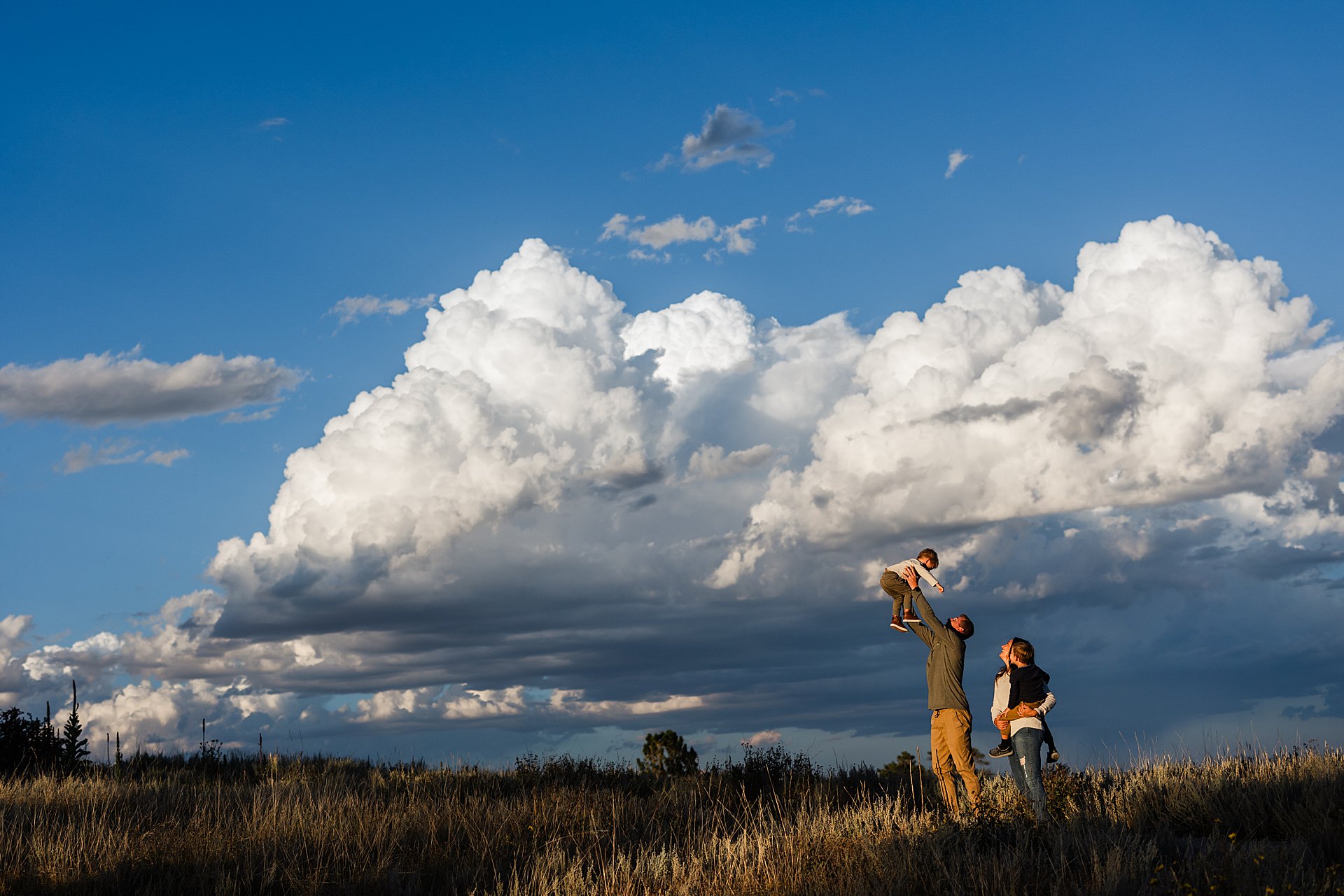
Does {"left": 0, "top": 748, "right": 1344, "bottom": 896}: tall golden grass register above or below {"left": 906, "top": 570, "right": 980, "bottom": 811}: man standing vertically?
below

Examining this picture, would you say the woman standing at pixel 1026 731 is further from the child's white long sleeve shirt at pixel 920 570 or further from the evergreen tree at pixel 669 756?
the evergreen tree at pixel 669 756

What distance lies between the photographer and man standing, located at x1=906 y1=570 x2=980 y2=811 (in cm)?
1206

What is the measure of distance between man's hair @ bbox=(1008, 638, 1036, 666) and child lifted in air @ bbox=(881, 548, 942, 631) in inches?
39.5

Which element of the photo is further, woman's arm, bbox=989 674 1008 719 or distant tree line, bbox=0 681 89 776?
distant tree line, bbox=0 681 89 776

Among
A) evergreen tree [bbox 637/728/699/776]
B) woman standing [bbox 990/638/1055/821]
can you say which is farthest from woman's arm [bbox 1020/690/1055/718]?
evergreen tree [bbox 637/728/699/776]

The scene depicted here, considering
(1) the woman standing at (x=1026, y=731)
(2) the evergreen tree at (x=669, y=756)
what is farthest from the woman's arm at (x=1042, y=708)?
(2) the evergreen tree at (x=669, y=756)

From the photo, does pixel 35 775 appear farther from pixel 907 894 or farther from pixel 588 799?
pixel 907 894

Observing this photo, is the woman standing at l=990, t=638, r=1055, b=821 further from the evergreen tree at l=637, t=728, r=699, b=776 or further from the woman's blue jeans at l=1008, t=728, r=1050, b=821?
the evergreen tree at l=637, t=728, r=699, b=776

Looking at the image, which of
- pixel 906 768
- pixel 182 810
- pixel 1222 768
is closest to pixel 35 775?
pixel 182 810

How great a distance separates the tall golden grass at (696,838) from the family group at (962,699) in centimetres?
47

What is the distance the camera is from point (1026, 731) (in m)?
11.7

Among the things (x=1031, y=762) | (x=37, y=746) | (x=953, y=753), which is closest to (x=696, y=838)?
(x=953, y=753)

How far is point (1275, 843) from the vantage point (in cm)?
1152

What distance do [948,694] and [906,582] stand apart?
1.30m
